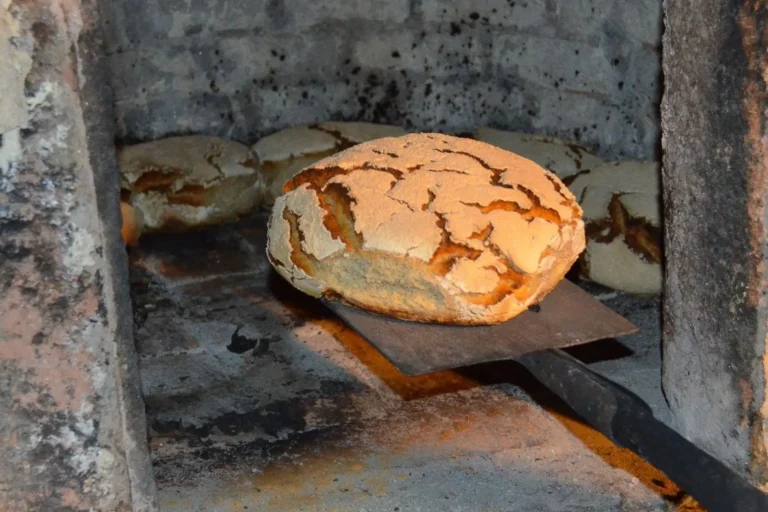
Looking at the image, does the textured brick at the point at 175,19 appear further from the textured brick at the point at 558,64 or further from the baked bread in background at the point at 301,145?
the textured brick at the point at 558,64

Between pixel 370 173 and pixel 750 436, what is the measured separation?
0.76m

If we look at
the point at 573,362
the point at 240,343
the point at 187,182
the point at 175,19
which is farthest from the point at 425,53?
the point at 573,362

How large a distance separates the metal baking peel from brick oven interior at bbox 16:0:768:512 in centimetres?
14

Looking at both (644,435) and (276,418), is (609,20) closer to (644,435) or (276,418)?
(276,418)

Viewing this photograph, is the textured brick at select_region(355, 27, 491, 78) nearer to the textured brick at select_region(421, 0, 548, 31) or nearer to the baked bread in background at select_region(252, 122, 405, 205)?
the textured brick at select_region(421, 0, 548, 31)

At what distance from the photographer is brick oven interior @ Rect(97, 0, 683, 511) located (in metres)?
1.78

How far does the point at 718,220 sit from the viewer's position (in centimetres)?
138

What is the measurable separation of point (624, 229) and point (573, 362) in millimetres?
1180

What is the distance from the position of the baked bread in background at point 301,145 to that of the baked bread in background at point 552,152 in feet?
1.39

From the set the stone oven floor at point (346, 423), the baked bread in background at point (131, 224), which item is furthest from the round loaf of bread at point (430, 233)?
the baked bread in background at point (131, 224)

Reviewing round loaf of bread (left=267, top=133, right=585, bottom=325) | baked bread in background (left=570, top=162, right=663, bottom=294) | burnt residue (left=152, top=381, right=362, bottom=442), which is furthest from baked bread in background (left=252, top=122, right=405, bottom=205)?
round loaf of bread (left=267, top=133, right=585, bottom=325)

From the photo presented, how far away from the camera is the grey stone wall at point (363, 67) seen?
3137mm

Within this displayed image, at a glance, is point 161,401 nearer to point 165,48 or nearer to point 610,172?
point 610,172

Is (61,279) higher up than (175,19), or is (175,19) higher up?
(175,19)
